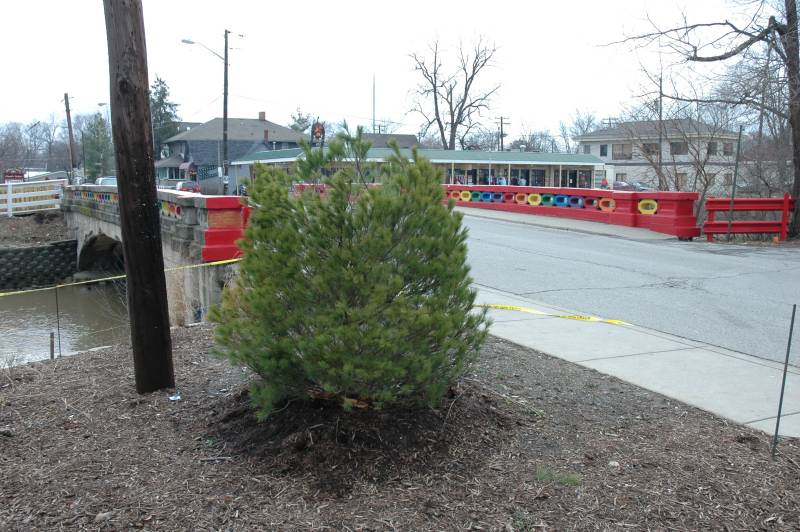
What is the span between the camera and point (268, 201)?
4.14m

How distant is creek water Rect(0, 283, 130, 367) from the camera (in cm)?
1284

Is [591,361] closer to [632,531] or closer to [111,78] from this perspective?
[632,531]

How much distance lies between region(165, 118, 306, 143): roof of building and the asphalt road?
55.3 metres

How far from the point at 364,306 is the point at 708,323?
19.9 feet

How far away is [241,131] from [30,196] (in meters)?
36.7

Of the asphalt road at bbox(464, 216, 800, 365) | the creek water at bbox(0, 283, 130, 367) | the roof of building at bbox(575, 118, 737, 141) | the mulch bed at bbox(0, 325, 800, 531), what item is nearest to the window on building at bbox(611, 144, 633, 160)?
the roof of building at bbox(575, 118, 737, 141)

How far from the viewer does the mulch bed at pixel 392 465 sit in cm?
354

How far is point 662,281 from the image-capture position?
11625 mm

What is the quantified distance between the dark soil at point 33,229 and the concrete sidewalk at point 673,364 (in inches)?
1169

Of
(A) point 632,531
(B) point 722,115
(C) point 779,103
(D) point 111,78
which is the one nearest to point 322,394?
(A) point 632,531

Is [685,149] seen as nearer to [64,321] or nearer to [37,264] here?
[64,321]

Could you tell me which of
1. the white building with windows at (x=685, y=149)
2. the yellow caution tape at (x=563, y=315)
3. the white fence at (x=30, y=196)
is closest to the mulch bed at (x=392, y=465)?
the yellow caution tape at (x=563, y=315)

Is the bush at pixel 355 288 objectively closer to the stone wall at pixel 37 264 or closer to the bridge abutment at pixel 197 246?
the bridge abutment at pixel 197 246

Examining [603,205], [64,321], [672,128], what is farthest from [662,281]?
[672,128]
